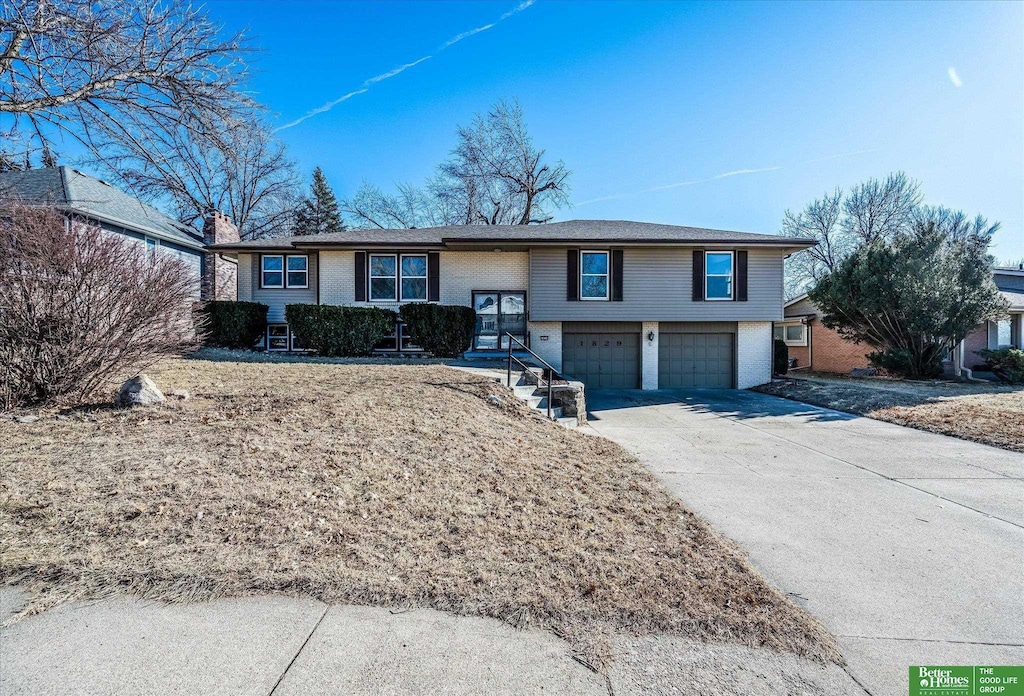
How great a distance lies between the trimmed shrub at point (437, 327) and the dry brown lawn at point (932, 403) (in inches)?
370

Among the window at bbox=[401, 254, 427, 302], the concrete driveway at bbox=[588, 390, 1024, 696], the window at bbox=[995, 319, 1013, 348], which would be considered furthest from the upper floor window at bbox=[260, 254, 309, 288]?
the window at bbox=[995, 319, 1013, 348]

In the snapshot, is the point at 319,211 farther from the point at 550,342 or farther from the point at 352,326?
the point at 550,342

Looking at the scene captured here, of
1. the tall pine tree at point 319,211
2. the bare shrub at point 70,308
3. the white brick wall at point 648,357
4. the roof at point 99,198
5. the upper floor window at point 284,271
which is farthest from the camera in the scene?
the tall pine tree at point 319,211

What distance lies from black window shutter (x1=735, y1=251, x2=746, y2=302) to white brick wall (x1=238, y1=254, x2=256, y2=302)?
15571 mm

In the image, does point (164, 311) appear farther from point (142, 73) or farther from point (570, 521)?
point (570, 521)

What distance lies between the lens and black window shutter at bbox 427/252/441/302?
15023mm

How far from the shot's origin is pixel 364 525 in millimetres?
3328

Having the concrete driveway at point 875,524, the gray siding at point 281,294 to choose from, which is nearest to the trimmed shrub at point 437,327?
the gray siding at point 281,294

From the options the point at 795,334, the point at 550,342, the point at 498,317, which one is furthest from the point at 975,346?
the point at 498,317

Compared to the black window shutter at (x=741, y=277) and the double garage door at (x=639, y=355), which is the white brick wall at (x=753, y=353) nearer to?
the double garage door at (x=639, y=355)

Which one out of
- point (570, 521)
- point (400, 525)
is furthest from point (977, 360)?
point (400, 525)

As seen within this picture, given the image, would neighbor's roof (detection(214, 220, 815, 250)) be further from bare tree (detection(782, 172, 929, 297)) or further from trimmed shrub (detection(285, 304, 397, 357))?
bare tree (detection(782, 172, 929, 297))

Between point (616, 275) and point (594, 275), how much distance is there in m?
0.67

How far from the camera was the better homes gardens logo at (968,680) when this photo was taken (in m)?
2.18
